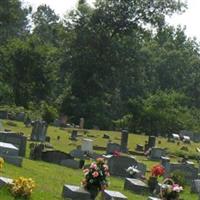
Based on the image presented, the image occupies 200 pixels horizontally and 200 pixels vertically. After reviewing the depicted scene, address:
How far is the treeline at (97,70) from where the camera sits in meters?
52.1

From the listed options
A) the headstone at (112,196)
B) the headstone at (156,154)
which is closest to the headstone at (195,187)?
the headstone at (112,196)

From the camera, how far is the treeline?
52062 millimetres

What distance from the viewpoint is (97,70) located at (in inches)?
2290

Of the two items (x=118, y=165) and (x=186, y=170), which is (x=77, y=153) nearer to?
(x=118, y=165)

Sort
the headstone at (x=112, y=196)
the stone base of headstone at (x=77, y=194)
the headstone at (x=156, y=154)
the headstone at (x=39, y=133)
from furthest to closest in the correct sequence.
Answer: the headstone at (x=156, y=154) < the headstone at (x=39, y=133) < the headstone at (x=112, y=196) < the stone base of headstone at (x=77, y=194)

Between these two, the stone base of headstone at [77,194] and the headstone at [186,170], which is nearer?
the stone base of headstone at [77,194]

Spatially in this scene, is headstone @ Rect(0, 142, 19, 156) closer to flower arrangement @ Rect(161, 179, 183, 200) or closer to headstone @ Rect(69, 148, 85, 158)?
headstone @ Rect(69, 148, 85, 158)

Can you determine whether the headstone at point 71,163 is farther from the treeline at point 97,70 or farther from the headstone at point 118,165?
the treeline at point 97,70

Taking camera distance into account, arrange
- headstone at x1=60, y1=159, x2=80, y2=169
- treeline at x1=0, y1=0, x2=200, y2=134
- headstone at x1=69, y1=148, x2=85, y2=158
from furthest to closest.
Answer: treeline at x1=0, y1=0, x2=200, y2=134, headstone at x1=69, y1=148, x2=85, y2=158, headstone at x1=60, y1=159, x2=80, y2=169

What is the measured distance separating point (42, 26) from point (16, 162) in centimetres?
8327

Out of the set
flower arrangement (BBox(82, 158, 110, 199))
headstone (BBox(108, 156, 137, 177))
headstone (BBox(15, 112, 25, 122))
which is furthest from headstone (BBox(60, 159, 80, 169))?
headstone (BBox(15, 112, 25, 122))

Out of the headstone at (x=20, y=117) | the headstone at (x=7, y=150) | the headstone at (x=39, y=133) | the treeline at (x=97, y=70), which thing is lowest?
the headstone at (x=7, y=150)

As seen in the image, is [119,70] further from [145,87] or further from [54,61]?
[145,87]

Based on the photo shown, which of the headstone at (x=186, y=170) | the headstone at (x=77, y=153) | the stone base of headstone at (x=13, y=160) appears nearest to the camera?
the stone base of headstone at (x=13, y=160)
